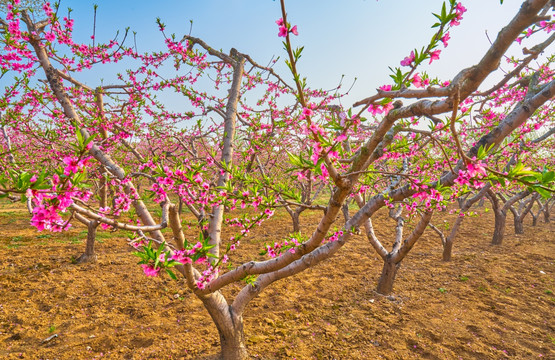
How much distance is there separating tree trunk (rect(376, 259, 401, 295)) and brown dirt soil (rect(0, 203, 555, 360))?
0.17 meters

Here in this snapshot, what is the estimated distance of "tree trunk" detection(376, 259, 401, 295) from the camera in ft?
17.7

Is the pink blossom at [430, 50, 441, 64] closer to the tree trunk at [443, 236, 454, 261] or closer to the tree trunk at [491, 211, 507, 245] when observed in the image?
the tree trunk at [443, 236, 454, 261]

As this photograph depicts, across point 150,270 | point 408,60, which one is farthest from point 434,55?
point 150,270

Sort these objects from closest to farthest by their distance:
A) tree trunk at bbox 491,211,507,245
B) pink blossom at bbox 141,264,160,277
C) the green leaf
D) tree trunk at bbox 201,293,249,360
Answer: the green leaf < pink blossom at bbox 141,264,160,277 < tree trunk at bbox 201,293,249,360 < tree trunk at bbox 491,211,507,245

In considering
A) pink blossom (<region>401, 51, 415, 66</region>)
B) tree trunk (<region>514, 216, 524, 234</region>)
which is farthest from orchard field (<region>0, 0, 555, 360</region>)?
tree trunk (<region>514, 216, 524, 234</region>)

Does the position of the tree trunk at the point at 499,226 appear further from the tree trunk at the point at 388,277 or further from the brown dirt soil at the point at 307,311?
the tree trunk at the point at 388,277

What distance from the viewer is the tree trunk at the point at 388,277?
17.7 ft

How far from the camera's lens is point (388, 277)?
5418mm

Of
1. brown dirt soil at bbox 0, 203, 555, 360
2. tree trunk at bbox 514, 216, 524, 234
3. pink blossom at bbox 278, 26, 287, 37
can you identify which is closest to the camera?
pink blossom at bbox 278, 26, 287, 37

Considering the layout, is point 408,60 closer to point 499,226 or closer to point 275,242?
point 275,242

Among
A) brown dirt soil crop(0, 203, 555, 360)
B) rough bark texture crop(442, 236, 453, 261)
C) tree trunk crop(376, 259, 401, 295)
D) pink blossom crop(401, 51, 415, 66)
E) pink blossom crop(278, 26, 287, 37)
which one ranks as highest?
pink blossom crop(401, 51, 415, 66)

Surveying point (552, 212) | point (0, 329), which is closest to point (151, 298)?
point (0, 329)

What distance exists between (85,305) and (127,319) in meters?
1.12

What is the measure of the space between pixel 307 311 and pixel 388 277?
1.90 m
